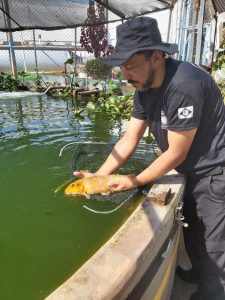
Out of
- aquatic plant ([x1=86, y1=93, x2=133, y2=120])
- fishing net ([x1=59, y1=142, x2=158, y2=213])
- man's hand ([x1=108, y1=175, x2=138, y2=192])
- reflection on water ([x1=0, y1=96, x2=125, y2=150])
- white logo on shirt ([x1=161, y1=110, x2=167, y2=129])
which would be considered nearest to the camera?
white logo on shirt ([x1=161, y1=110, x2=167, y2=129])

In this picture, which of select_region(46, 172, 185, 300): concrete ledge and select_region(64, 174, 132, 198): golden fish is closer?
select_region(46, 172, 185, 300): concrete ledge

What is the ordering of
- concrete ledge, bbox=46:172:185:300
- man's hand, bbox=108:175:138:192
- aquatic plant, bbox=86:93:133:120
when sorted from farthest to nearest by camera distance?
aquatic plant, bbox=86:93:133:120 < man's hand, bbox=108:175:138:192 < concrete ledge, bbox=46:172:185:300

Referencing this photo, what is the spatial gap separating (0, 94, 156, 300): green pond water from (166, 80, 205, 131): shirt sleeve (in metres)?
1.22

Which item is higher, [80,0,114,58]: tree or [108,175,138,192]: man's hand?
[80,0,114,58]: tree

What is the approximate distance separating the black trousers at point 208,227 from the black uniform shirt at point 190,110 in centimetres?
12

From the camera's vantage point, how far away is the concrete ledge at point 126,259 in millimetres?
1407

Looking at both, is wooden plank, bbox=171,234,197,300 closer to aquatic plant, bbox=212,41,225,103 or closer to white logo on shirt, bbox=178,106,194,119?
white logo on shirt, bbox=178,106,194,119

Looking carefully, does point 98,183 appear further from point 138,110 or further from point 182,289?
point 182,289

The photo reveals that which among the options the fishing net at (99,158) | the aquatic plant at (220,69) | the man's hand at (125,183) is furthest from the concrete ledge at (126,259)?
the aquatic plant at (220,69)

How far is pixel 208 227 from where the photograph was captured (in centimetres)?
237

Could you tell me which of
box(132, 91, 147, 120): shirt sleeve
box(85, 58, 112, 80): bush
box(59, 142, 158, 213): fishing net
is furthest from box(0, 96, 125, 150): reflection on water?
box(132, 91, 147, 120): shirt sleeve

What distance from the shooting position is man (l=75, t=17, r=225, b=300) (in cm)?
200

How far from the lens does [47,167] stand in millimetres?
4957

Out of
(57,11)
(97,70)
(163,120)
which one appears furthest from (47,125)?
(97,70)
